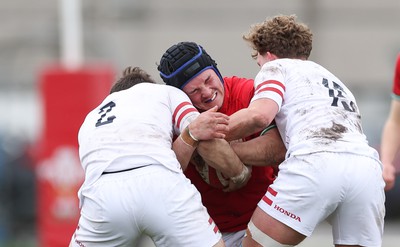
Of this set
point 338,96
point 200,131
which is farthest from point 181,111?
point 338,96

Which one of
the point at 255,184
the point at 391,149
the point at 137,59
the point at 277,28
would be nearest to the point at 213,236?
the point at 255,184

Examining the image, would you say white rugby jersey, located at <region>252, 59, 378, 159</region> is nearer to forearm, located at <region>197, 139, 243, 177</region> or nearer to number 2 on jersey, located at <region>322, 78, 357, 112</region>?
number 2 on jersey, located at <region>322, 78, 357, 112</region>

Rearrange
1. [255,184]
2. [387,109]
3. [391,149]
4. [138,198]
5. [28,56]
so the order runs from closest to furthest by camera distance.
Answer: [138,198] < [255,184] < [391,149] < [387,109] < [28,56]

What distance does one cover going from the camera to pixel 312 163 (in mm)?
5590

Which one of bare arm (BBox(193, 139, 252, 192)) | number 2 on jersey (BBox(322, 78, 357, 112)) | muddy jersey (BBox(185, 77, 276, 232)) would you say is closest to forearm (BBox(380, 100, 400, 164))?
muddy jersey (BBox(185, 77, 276, 232))

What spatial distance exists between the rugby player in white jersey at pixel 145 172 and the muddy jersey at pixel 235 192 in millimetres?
404

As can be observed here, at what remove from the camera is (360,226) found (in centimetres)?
573

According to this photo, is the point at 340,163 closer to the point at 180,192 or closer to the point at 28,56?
the point at 180,192

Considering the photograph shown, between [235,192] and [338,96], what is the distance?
0.93 m

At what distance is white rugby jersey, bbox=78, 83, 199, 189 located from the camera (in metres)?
5.67

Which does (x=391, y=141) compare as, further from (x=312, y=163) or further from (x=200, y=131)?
(x=200, y=131)

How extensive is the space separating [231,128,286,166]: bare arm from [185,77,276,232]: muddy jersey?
0.91 ft

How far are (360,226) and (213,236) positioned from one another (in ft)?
2.67

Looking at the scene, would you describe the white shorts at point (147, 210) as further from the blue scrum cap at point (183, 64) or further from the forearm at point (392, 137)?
the forearm at point (392, 137)
